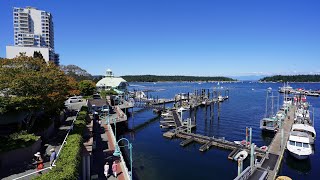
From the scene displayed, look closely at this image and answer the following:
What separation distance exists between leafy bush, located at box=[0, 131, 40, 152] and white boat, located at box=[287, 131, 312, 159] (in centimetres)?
3111

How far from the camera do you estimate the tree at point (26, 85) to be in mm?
18703

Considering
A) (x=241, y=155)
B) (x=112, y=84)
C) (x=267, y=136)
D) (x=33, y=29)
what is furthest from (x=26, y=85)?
(x=33, y=29)

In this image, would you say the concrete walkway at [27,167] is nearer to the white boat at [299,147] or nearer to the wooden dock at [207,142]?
the wooden dock at [207,142]

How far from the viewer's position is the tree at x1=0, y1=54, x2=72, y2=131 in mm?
A: 18703

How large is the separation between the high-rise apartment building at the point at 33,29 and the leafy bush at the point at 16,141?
11141 cm

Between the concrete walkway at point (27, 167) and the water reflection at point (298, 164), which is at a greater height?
the concrete walkway at point (27, 167)

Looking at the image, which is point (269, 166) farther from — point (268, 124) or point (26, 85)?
point (26, 85)

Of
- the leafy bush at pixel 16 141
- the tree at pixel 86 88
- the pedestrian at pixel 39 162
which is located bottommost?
the pedestrian at pixel 39 162

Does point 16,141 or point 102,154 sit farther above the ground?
point 16,141

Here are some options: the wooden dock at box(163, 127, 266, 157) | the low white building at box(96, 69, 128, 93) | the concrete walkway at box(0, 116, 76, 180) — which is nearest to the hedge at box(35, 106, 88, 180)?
the concrete walkway at box(0, 116, 76, 180)

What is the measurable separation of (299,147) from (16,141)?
33082mm

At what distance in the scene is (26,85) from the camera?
1939 centimetres

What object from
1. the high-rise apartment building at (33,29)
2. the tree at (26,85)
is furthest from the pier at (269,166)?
the high-rise apartment building at (33,29)

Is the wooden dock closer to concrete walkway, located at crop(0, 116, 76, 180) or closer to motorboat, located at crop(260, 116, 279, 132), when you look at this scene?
motorboat, located at crop(260, 116, 279, 132)
